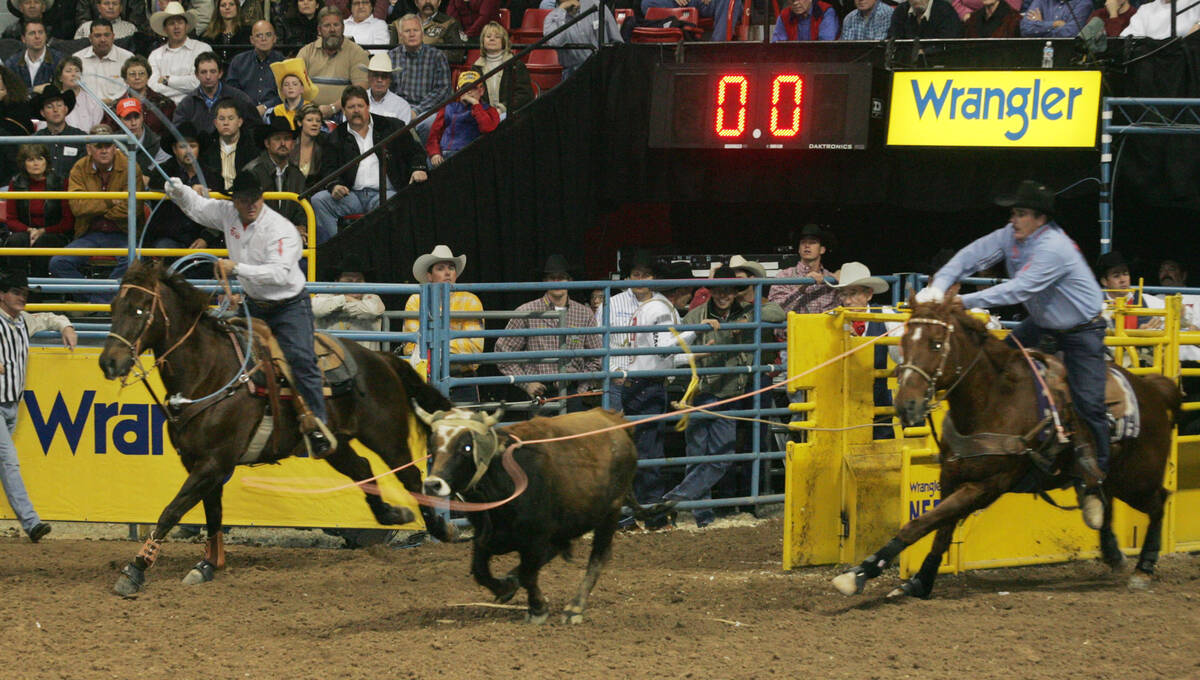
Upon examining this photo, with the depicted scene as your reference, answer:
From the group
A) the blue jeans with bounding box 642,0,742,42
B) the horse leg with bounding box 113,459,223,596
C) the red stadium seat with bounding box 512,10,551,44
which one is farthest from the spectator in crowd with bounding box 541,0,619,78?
the horse leg with bounding box 113,459,223,596

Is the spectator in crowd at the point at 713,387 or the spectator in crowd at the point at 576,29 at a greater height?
the spectator in crowd at the point at 576,29

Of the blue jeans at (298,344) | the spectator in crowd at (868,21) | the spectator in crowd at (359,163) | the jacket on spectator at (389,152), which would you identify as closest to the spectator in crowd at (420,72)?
the jacket on spectator at (389,152)

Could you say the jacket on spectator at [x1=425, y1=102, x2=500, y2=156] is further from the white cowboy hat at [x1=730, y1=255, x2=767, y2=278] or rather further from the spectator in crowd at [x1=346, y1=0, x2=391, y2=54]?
the white cowboy hat at [x1=730, y1=255, x2=767, y2=278]

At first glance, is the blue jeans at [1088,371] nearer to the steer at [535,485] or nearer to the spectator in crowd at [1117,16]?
the steer at [535,485]

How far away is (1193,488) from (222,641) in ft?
22.0

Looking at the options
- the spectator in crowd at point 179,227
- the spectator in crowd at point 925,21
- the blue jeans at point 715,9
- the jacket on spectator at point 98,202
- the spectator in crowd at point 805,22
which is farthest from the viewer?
the blue jeans at point 715,9

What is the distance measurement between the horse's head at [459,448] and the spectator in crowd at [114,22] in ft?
34.8

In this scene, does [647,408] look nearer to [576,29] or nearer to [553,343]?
[553,343]

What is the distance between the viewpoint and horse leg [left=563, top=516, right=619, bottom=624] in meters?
7.32

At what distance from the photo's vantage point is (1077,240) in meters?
14.6

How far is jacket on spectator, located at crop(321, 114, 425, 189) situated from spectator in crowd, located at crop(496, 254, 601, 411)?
2786 millimetres

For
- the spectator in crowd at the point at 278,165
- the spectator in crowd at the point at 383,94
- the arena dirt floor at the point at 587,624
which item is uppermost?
the spectator in crowd at the point at 383,94

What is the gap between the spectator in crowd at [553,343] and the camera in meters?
10.6

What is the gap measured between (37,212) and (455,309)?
4.07m
